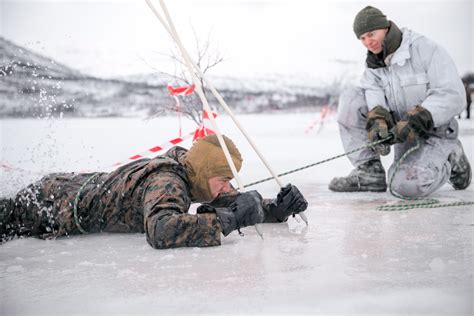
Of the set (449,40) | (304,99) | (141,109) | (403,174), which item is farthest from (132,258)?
(304,99)

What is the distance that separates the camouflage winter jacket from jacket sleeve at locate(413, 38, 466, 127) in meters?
1.32

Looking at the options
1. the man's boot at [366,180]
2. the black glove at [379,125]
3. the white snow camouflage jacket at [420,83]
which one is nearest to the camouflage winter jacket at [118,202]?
the black glove at [379,125]

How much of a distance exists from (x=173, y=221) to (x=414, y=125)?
5.94 ft

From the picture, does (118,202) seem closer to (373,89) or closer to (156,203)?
(156,203)

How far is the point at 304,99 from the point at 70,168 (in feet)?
25.4

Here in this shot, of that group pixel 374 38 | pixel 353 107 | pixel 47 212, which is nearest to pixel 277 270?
pixel 47 212

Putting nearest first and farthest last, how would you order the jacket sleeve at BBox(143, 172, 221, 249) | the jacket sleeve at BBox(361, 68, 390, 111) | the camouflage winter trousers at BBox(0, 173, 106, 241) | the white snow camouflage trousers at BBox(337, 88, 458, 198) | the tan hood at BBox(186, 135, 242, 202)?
the jacket sleeve at BBox(143, 172, 221, 249), the tan hood at BBox(186, 135, 242, 202), the camouflage winter trousers at BBox(0, 173, 106, 241), the white snow camouflage trousers at BBox(337, 88, 458, 198), the jacket sleeve at BBox(361, 68, 390, 111)

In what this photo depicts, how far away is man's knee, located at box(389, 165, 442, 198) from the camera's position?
3.43 m

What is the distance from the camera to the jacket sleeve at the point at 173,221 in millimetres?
2145

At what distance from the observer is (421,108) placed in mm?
3352

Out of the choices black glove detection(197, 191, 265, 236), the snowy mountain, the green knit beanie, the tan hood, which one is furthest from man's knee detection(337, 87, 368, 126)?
the snowy mountain

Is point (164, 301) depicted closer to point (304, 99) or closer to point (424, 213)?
point (424, 213)

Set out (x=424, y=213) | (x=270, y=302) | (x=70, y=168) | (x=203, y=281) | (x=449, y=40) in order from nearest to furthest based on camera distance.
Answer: (x=270, y=302), (x=203, y=281), (x=424, y=213), (x=70, y=168), (x=449, y=40)

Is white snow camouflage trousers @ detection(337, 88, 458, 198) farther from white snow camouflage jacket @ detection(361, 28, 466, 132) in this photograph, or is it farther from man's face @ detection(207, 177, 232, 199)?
man's face @ detection(207, 177, 232, 199)
